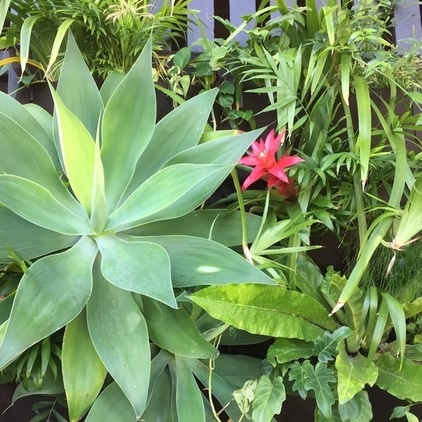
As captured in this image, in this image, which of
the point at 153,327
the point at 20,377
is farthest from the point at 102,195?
the point at 20,377

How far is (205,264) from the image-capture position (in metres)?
0.82

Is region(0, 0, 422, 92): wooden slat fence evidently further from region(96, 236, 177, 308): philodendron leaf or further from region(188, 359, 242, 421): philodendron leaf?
region(188, 359, 242, 421): philodendron leaf

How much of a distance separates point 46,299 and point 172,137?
39 centimetres

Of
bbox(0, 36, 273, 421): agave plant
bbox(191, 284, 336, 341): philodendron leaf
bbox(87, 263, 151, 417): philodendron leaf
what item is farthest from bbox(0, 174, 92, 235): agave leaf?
bbox(191, 284, 336, 341): philodendron leaf

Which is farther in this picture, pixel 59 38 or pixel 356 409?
pixel 59 38

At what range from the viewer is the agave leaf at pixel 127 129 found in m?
0.89

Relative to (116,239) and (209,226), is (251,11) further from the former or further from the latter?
(116,239)

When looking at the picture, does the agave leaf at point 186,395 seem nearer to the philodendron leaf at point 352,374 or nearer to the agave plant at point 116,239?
the agave plant at point 116,239

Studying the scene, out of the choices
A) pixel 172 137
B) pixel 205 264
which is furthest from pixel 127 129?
pixel 205 264

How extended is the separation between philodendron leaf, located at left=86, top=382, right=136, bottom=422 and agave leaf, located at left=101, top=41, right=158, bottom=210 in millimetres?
336

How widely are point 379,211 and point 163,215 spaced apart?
0.50 meters

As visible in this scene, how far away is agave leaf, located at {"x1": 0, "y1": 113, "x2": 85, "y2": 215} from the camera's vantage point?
0.80 meters

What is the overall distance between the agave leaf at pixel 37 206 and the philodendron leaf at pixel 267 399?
0.42 metres

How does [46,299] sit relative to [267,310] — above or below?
above
